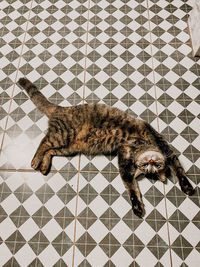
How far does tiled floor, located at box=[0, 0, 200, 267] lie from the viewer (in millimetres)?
2514

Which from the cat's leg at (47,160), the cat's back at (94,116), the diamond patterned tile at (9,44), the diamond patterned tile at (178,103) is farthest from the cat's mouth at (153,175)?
the diamond patterned tile at (9,44)

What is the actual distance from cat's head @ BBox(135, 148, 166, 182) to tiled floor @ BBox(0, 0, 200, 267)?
26 cm

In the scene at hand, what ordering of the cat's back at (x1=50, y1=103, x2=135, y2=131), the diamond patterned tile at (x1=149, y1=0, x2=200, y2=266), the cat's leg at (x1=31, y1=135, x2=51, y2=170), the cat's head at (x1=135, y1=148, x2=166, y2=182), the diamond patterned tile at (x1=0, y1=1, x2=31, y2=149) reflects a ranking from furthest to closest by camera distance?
1. the diamond patterned tile at (x1=0, y1=1, x2=31, y2=149)
2. the cat's leg at (x1=31, y1=135, x2=51, y2=170)
3. the cat's back at (x1=50, y1=103, x2=135, y2=131)
4. the diamond patterned tile at (x1=149, y1=0, x2=200, y2=266)
5. the cat's head at (x1=135, y1=148, x2=166, y2=182)

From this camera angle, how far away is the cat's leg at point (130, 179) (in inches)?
102

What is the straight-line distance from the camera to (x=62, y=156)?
113 inches

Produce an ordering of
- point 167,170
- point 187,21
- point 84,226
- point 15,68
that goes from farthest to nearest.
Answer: point 187,21, point 15,68, point 167,170, point 84,226

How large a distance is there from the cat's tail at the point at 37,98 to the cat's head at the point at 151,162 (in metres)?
1.11

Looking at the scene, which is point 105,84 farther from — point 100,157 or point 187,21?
point 187,21

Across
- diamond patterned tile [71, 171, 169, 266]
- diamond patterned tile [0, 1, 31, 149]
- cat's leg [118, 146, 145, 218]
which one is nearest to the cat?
cat's leg [118, 146, 145, 218]

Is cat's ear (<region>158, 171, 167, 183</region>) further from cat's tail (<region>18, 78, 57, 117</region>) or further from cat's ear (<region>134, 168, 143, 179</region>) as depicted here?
cat's tail (<region>18, 78, 57, 117</region>)

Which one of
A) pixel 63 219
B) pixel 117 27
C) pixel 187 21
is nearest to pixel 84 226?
pixel 63 219

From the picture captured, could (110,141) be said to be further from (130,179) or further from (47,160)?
(47,160)

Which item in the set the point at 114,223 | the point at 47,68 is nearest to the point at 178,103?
the point at 114,223

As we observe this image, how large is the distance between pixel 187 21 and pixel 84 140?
2309 millimetres
